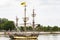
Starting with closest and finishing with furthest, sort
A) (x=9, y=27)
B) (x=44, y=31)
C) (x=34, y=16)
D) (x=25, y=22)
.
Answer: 1. (x=25, y=22)
2. (x=34, y=16)
3. (x=9, y=27)
4. (x=44, y=31)

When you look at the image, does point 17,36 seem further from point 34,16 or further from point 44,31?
point 44,31

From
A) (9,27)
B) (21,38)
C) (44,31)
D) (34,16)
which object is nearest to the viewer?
(21,38)

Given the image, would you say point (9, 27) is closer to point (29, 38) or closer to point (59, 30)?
point (59, 30)

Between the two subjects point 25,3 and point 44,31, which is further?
point 44,31

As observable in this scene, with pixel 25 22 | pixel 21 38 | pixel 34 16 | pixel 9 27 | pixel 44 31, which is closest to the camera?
pixel 21 38

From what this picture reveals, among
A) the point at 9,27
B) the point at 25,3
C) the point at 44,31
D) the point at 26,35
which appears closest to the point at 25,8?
the point at 25,3

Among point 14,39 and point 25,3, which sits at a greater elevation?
point 25,3

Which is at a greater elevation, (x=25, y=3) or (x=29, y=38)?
(x=25, y=3)

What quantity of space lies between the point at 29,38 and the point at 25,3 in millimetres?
7129

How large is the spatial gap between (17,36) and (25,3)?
6802 millimetres

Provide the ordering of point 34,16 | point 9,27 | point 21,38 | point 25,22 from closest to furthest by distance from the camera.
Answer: point 21,38, point 25,22, point 34,16, point 9,27

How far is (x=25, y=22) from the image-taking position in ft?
219

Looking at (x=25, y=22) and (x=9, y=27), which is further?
(x=9, y=27)

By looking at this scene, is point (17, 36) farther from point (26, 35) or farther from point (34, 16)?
point (34, 16)
